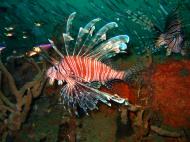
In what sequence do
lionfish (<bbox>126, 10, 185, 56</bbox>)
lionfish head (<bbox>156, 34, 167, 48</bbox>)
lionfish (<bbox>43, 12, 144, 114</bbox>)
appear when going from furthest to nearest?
lionfish head (<bbox>156, 34, 167, 48</bbox>) → lionfish (<bbox>126, 10, 185, 56</bbox>) → lionfish (<bbox>43, 12, 144, 114</bbox>)

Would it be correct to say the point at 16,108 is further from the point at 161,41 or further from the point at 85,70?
the point at 161,41

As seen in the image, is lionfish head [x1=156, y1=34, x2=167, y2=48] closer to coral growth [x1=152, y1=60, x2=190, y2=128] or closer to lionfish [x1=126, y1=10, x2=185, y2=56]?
lionfish [x1=126, y1=10, x2=185, y2=56]

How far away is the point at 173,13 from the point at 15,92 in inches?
120

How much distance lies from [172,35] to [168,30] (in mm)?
123

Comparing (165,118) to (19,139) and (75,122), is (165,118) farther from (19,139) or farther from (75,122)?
(19,139)

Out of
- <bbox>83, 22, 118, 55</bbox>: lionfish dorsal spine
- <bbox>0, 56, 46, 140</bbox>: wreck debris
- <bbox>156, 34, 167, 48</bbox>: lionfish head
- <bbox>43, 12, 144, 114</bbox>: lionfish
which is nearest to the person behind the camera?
<bbox>83, 22, 118, 55</bbox>: lionfish dorsal spine

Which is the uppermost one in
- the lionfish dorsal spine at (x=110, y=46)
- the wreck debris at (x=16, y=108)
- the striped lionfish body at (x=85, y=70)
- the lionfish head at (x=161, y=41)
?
the lionfish head at (x=161, y=41)

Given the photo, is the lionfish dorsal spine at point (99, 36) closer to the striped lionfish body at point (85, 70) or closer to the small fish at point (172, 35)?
the striped lionfish body at point (85, 70)

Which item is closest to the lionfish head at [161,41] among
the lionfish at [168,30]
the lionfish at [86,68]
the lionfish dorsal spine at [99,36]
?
the lionfish at [168,30]

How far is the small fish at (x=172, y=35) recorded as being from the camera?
173 inches

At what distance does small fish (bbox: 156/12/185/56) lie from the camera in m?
4.40

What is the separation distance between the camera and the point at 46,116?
4.29m

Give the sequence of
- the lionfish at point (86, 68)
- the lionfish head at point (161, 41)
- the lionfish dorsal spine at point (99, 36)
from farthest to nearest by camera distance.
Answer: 1. the lionfish head at point (161, 41)
2. the lionfish at point (86, 68)
3. the lionfish dorsal spine at point (99, 36)

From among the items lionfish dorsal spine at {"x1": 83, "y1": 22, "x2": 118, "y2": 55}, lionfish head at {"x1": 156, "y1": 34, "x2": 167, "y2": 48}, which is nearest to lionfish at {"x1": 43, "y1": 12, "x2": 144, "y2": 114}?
lionfish dorsal spine at {"x1": 83, "y1": 22, "x2": 118, "y2": 55}
